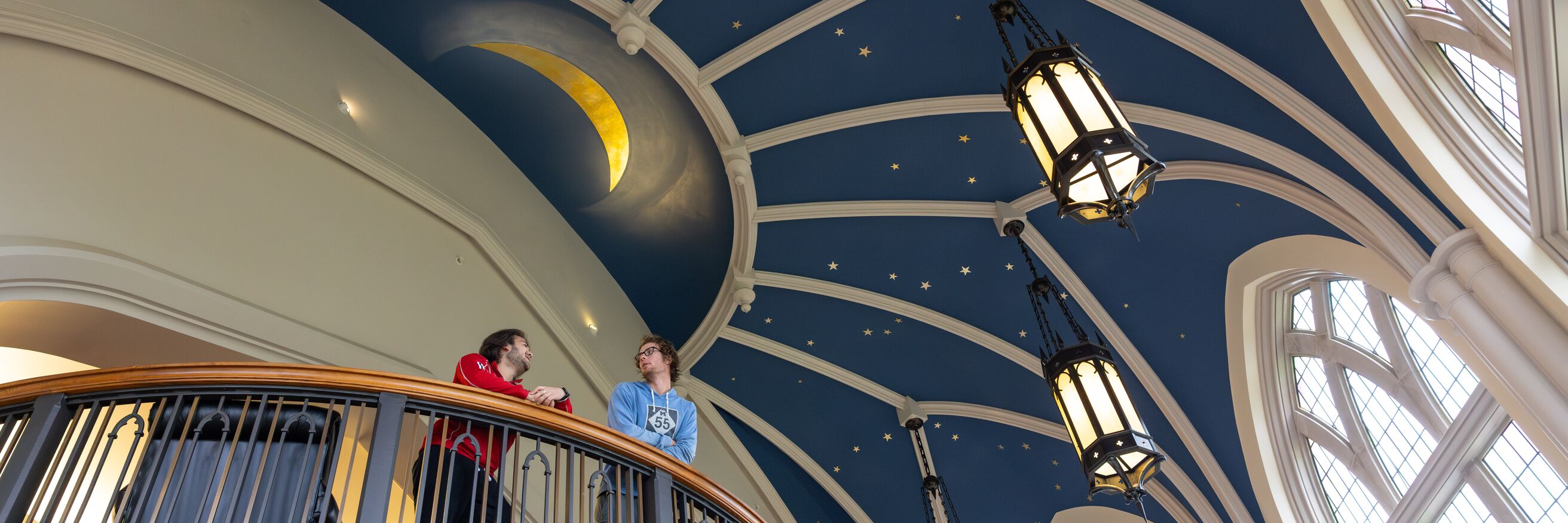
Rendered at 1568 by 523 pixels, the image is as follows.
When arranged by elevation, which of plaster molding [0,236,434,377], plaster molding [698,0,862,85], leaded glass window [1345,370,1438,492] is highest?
plaster molding [698,0,862,85]

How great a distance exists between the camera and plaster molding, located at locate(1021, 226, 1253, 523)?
1017cm

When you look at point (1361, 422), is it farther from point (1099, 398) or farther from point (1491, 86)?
point (1491, 86)

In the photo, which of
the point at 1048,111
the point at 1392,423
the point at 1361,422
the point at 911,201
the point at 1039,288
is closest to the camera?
the point at 1048,111

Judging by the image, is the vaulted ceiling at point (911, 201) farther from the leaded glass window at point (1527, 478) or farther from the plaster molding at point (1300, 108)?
the leaded glass window at point (1527, 478)

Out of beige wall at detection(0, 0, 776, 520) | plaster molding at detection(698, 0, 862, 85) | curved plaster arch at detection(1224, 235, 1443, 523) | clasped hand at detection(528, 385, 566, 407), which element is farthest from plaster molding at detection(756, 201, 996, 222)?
clasped hand at detection(528, 385, 566, 407)

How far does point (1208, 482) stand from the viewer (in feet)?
34.2

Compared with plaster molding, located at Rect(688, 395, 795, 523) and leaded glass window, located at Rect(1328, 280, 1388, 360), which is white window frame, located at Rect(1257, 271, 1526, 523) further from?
plaster molding, located at Rect(688, 395, 795, 523)

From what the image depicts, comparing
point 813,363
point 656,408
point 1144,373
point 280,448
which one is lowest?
point 280,448

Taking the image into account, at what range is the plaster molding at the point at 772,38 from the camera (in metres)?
8.87

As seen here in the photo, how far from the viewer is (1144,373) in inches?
408

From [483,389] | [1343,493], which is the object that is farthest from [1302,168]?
[483,389]

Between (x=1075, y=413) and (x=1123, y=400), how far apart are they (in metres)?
0.42

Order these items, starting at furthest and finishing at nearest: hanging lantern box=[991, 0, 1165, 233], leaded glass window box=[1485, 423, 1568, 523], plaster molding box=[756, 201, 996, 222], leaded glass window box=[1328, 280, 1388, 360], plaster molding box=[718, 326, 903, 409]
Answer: plaster molding box=[718, 326, 903, 409], plaster molding box=[756, 201, 996, 222], leaded glass window box=[1328, 280, 1388, 360], leaded glass window box=[1485, 423, 1568, 523], hanging lantern box=[991, 0, 1165, 233]

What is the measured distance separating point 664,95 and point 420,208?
108 inches
